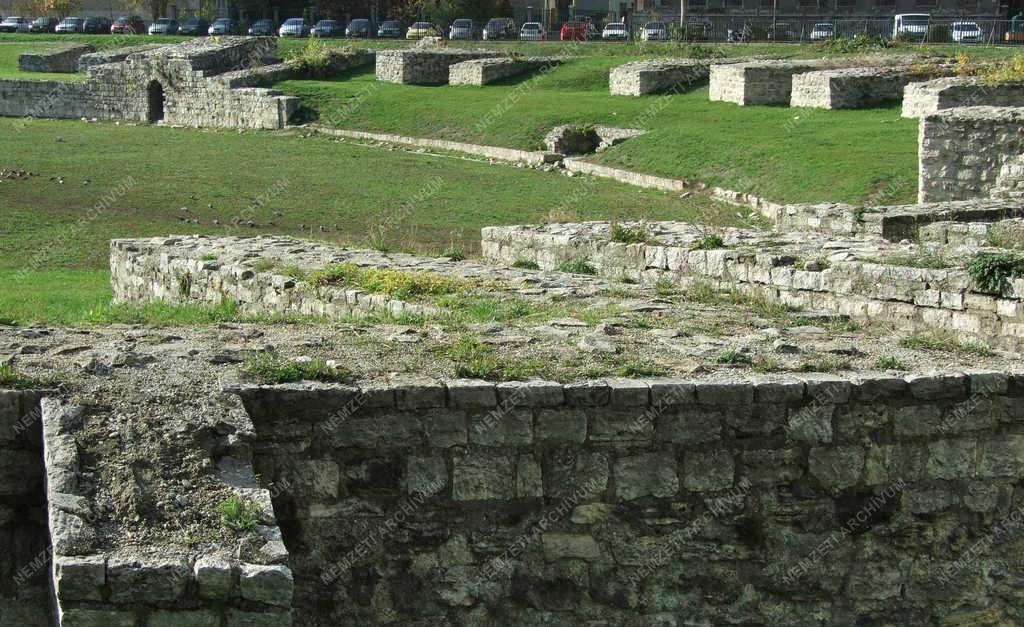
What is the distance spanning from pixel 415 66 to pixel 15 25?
31250mm

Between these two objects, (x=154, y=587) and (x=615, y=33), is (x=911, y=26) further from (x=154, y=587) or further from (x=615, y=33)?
(x=154, y=587)

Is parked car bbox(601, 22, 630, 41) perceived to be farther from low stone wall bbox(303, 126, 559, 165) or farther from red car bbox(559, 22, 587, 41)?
low stone wall bbox(303, 126, 559, 165)

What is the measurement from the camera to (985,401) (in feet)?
25.0

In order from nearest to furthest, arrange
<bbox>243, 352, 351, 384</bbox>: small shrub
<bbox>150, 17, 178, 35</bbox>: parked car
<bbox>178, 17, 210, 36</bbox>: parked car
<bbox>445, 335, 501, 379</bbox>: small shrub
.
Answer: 1. <bbox>243, 352, 351, 384</bbox>: small shrub
2. <bbox>445, 335, 501, 379</bbox>: small shrub
3. <bbox>150, 17, 178, 35</bbox>: parked car
4. <bbox>178, 17, 210, 36</bbox>: parked car

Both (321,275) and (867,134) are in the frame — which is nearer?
(321,275)

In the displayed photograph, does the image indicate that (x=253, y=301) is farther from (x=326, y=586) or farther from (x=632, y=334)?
(x=326, y=586)

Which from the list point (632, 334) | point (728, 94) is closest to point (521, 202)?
point (728, 94)

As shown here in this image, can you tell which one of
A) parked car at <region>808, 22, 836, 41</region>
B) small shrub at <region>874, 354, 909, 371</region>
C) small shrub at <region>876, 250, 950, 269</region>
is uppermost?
parked car at <region>808, 22, 836, 41</region>

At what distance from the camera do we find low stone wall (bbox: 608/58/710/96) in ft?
111

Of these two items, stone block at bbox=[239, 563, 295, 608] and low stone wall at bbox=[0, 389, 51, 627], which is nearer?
stone block at bbox=[239, 563, 295, 608]

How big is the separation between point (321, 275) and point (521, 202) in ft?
39.3

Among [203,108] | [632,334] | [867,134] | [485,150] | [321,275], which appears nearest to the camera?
[632,334]

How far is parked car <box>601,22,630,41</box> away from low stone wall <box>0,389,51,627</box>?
46.7 meters

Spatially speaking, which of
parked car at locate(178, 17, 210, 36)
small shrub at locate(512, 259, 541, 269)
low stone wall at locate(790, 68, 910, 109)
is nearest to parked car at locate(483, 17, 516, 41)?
parked car at locate(178, 17, 210, 36)
